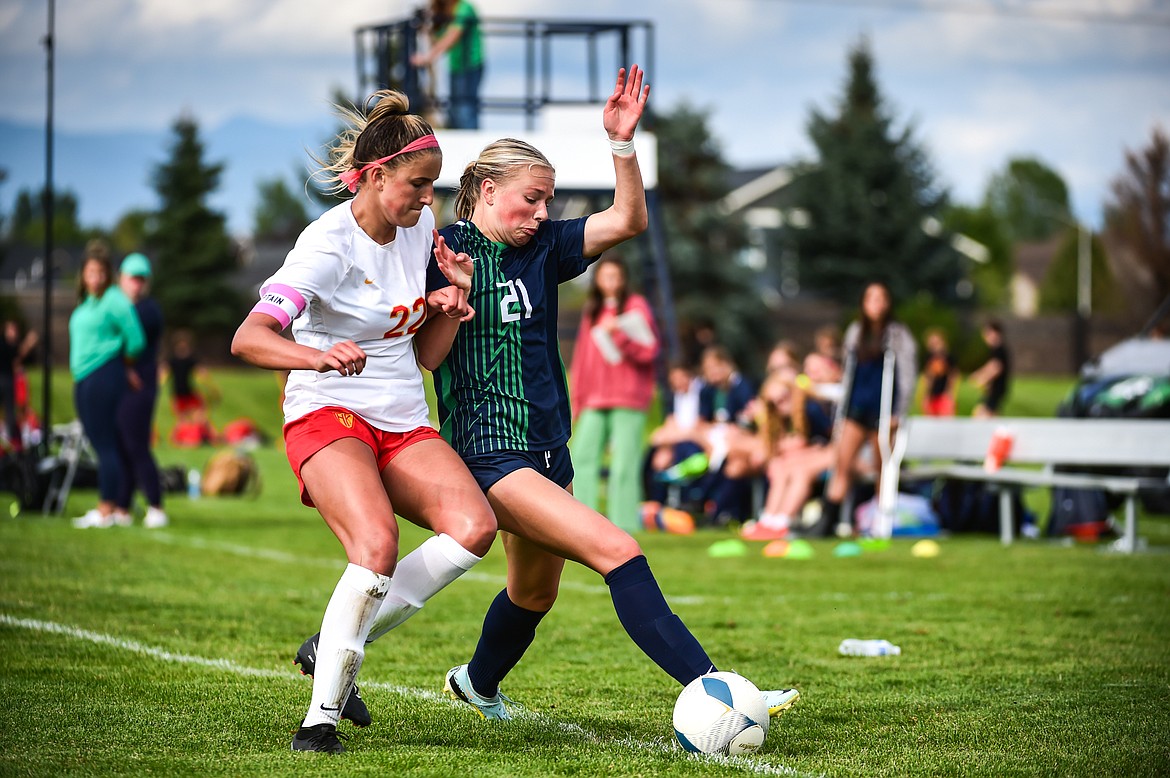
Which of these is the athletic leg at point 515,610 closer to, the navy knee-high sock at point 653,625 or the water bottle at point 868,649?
the navy knee-high sock at point 653,625

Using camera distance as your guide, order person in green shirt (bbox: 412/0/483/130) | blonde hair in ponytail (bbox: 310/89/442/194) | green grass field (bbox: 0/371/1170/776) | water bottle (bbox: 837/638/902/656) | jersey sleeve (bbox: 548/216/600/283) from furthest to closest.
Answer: person in green shirt (bbox: 412/0/483/130) < water bottle (bbox: 837/638/902/656) < jersey sleeve (bbox: 548/216/600/283) < blonde hair in ponytail (bbox: 310/89/442/194) < green grass field (bbox: 0/371/1170/776)

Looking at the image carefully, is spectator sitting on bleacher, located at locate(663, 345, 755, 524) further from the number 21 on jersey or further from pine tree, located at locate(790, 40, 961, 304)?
pine tree, located at locate(790, 40, 961, 304)

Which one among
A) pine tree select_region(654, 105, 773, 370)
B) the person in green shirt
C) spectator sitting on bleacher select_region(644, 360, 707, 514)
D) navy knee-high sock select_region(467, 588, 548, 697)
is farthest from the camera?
pine tree select_region(654, 105, 773, 370)

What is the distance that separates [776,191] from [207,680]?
71951 millimetres

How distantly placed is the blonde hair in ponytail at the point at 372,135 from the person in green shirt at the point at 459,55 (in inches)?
454

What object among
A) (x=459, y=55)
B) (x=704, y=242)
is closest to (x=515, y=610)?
(x=459, y=55)

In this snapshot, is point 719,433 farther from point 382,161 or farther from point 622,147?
point 382,161

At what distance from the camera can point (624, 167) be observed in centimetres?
451

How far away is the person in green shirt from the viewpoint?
51.9 feet

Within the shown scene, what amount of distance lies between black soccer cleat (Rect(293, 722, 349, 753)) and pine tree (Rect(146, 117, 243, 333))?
46944 mm

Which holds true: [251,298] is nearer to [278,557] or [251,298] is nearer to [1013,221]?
[278,557]

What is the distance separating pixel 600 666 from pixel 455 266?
2.39 meters

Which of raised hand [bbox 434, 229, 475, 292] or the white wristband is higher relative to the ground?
the white wristband

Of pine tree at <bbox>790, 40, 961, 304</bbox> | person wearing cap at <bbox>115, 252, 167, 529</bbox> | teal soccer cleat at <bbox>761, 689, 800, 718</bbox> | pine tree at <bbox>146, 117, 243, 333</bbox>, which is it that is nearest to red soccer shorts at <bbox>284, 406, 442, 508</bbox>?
teal soccer cleat at <bbox>761, 689, 800, 718</bbox>
